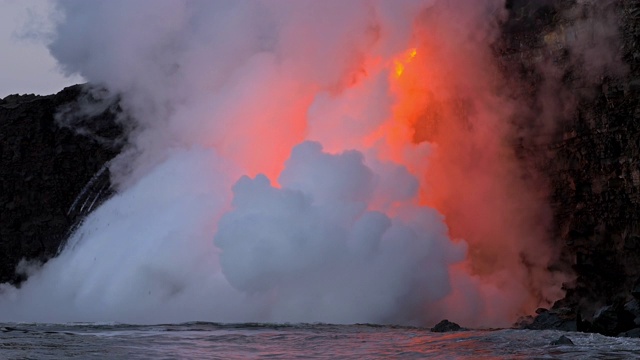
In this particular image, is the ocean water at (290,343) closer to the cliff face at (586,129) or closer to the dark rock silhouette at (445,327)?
the dark rock silhouette at (445,327)

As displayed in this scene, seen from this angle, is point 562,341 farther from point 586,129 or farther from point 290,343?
point 586,129

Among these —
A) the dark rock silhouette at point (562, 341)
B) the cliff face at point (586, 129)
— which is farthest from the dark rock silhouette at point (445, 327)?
the dark rock silhouette at point (562, 341)

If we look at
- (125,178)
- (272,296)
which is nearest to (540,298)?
(272,296)

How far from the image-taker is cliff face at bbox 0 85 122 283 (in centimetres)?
5162

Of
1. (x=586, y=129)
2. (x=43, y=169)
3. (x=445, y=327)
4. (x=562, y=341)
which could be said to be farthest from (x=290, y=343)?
(x=43, y=169)

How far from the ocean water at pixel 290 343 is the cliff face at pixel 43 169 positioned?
26124 mm

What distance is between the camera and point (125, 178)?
48000 millimetres

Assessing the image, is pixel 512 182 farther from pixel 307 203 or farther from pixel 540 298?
pixel 307 203

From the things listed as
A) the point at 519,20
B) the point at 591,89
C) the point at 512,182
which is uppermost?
the point at 519,20

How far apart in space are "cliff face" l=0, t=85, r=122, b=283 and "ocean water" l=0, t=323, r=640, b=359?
2612cm

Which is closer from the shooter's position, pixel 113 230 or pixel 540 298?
pixel 540 298

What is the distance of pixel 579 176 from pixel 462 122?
609 centimetres

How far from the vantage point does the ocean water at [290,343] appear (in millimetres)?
18344

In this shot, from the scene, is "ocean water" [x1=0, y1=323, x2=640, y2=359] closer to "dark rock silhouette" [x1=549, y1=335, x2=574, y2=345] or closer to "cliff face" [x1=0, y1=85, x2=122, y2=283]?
"dark rock silhouette" [x1=549, y1=335, x2=574, y2=345]
